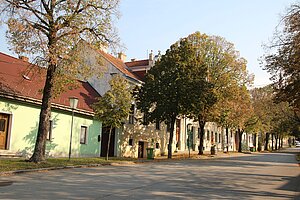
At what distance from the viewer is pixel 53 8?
17.5m

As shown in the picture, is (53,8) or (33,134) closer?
(53,8)

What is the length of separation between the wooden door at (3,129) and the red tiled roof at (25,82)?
4.90 feet

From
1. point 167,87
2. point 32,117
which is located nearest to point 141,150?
point 167,87

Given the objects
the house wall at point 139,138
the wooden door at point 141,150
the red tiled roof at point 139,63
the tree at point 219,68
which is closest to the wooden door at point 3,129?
the house wall at point 139,138

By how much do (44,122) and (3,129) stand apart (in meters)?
3.76

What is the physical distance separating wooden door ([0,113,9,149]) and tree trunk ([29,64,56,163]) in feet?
10.8

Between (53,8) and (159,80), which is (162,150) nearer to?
(159,80)

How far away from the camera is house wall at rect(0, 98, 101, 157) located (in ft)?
66.1

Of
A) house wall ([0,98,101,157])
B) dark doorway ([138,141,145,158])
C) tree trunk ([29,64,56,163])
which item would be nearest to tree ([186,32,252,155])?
dark doorway ([138,141,145,158])

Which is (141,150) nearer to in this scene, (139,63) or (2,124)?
(139,63)

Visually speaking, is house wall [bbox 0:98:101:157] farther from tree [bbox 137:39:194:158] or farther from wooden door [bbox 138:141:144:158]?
wooden door [bbox 138:141:144:158]

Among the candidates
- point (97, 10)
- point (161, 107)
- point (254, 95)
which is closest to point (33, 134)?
point (97, 10)

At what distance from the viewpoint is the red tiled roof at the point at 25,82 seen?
19.1 metres

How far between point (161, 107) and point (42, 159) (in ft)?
43.9
